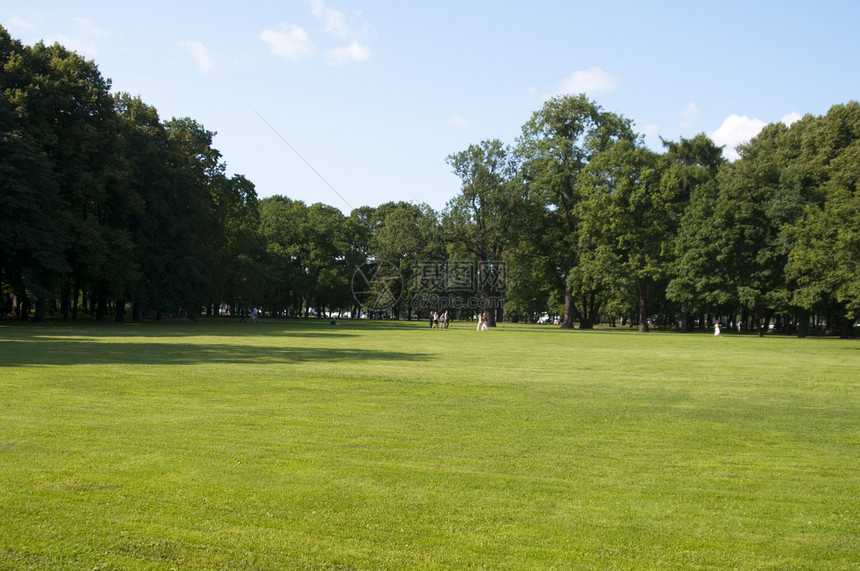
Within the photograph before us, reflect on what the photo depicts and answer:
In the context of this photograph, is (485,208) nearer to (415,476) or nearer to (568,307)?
(568,307)

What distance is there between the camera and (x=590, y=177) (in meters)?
64.8

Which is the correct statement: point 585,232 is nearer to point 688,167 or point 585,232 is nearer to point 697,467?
point 688,167

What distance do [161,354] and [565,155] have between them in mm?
55097

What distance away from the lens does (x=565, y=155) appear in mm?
68938

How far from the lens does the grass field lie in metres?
5.21

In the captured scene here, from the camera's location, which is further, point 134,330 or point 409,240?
point 409,240

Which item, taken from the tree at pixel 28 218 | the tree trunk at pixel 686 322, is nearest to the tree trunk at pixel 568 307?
the tree trunk at pixel 686 322

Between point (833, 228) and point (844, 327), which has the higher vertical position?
point (833, 228)

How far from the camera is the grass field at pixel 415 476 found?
5.21 meters

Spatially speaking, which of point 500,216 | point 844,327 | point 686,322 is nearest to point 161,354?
point 500,216

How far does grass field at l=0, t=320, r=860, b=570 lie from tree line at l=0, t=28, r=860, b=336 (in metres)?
33.2

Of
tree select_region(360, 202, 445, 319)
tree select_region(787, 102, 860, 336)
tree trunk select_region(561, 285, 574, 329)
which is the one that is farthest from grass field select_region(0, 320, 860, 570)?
tree trunk select_region(561, 285, 574, 329)

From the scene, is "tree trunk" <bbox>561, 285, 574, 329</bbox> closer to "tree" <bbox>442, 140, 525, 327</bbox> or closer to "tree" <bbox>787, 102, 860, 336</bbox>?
"tree" <bbox>442, 140, 525, 327</bbox>

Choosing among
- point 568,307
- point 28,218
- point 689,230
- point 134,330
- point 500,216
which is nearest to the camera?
point 134,330
